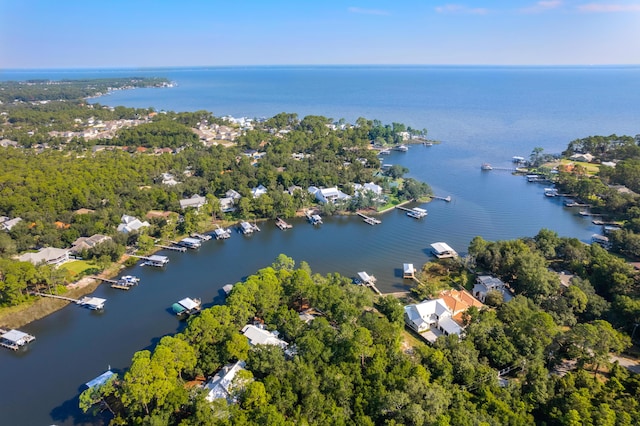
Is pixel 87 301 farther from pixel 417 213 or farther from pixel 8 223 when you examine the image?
pixel 417 213

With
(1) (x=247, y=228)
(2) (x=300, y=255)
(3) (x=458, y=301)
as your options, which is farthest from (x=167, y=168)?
(3) (x=458, y=301)

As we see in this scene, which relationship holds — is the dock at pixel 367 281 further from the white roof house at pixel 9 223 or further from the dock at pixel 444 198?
the white roof house at pixel 9 223

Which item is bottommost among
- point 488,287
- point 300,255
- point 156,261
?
point 300,255

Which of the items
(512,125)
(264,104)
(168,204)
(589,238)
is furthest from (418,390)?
(264,104)

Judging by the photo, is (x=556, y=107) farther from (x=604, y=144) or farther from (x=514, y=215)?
(x=514, y=215)

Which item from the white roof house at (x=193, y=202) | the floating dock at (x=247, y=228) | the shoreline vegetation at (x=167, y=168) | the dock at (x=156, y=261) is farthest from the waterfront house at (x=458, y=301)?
the white roof house at (x=193, y=202)

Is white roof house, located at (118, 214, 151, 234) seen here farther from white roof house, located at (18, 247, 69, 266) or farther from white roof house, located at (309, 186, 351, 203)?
white roof house, located at (309, 186, 351, 203)
